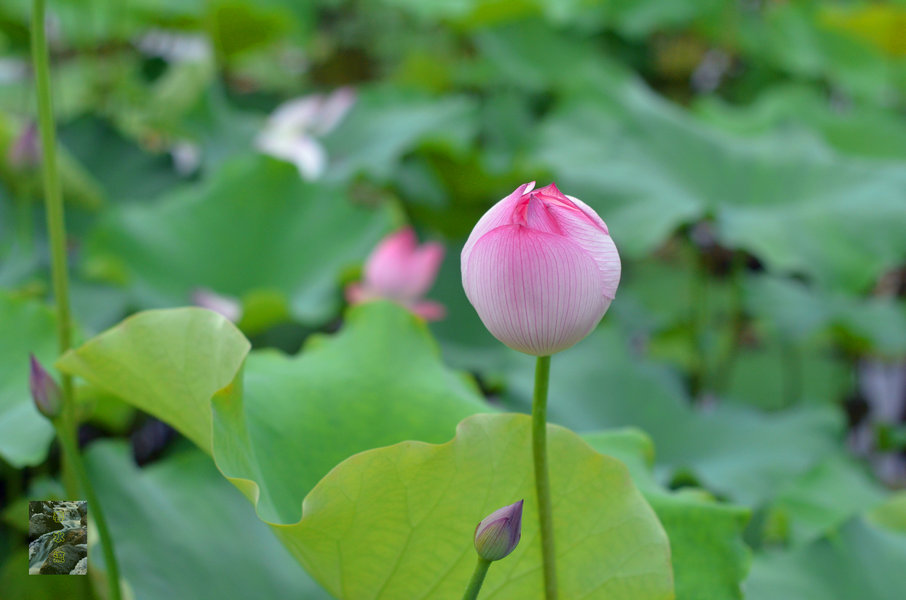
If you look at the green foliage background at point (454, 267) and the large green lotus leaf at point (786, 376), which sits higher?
the green foliage background at point (454, 267)

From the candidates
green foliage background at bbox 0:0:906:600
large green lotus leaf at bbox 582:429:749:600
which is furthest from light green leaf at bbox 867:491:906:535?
large green lotus leaf at bbox 582:429:749:600

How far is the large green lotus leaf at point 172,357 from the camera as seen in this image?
1.46 feet

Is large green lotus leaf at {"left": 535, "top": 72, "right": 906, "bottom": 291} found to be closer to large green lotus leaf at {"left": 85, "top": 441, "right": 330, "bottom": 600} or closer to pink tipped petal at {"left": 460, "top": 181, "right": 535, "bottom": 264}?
large green lotus leaf at {"left": 85, "top": 441, "right": 330, "bottom": 600}

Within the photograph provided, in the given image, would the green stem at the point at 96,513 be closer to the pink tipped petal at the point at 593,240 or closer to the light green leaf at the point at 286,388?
the light green leaf at the point at 286,388

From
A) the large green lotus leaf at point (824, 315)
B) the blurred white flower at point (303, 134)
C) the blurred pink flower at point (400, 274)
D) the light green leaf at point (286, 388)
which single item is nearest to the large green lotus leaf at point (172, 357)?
the light green leaf at point (286, 388)

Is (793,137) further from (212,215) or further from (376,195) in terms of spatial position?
(212,215)

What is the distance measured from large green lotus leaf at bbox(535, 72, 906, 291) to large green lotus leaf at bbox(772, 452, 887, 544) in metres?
0.28

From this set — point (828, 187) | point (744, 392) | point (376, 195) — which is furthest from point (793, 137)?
point (376, 195)

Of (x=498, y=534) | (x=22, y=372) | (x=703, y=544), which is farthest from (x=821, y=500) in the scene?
(x=22, y=372)

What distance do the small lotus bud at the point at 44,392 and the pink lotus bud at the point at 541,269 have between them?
24 cm

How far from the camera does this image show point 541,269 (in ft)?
1.17

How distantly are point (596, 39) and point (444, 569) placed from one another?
2169 mm

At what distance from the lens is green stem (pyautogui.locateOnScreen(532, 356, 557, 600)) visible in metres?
0.36

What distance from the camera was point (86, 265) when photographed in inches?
42.6
